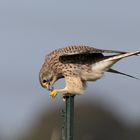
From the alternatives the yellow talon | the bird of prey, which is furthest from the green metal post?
the bird of prey

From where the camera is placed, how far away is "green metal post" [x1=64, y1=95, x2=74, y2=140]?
30.3 ft

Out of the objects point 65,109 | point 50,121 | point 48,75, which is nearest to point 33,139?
point 50,121

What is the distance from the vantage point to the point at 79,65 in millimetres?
13203

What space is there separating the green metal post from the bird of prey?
3.14 meters

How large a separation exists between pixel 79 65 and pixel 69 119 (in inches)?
151

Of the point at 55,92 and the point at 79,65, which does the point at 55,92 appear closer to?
Result: the point at 55,92

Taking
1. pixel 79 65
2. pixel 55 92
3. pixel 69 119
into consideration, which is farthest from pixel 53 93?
pixel 69 119

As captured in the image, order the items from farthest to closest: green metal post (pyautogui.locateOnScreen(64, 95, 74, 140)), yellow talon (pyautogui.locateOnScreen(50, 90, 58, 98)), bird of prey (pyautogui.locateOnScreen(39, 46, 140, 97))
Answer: bird of prey (pyautogui.locateOnScreen(39, 46, 140, 97)) → yellow talon (pyautogui.locateOnScreen(50, 90, 58, 98)) → green metal post (pyautogui.locateOnScreen(64, 95, 74, 140))

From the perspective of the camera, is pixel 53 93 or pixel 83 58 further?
pixel 83 58

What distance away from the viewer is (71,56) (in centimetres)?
1330

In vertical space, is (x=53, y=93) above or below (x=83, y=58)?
below

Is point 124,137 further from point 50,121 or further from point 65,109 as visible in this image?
point 65,109

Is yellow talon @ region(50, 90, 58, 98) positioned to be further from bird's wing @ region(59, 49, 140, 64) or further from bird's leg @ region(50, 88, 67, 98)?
bird's wing @ region(59, 49, 140, 64)

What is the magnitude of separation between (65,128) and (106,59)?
12.8 ft
